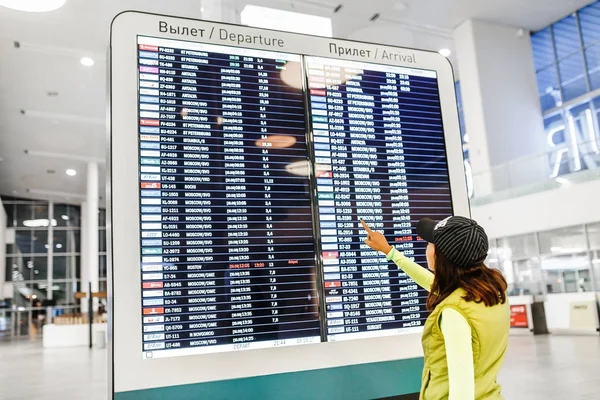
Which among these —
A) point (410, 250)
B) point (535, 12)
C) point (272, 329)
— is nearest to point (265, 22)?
point (410, 250)

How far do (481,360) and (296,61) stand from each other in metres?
1.79

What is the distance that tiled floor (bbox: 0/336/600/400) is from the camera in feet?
17.3

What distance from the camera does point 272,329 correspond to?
251 centimetres

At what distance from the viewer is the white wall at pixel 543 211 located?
43.7 ft

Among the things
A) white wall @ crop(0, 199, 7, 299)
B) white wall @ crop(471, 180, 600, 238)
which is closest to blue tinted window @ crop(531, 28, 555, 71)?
white wall @ crop(471, 180, 600, 238)

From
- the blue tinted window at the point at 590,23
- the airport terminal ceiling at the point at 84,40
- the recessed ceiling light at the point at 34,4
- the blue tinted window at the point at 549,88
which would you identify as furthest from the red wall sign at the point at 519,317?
the recessed ceiling light at the point at 34,4

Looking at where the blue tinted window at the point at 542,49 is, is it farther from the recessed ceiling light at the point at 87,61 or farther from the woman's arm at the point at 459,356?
the woman's arm at the point at 459,356

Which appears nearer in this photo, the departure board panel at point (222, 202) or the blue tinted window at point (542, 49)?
the departure board panel at point (222, 202)

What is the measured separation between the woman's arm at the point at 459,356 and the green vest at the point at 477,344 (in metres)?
0.04

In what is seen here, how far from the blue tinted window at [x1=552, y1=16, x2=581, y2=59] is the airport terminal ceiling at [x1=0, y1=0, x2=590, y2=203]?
453mm

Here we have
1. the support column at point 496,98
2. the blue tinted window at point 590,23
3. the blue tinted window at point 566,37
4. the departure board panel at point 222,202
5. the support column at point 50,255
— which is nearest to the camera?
the departure board panel at point 222,202

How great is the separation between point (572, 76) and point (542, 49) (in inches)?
55.4

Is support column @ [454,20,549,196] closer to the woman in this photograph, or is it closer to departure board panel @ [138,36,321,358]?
departure board panel @ [138,36,321,358]

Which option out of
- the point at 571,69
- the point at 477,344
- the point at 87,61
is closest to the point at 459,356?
the point at 477,344
